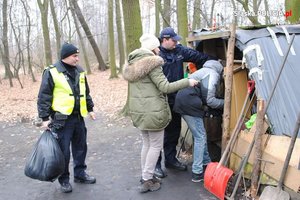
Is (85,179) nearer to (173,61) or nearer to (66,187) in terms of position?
Answer: (66,187)

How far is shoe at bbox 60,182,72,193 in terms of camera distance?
4.81m

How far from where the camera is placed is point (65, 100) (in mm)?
4551

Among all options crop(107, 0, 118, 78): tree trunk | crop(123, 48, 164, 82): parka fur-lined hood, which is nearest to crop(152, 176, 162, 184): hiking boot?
crop(123, 48, 164, 82): parka fur-lined hood

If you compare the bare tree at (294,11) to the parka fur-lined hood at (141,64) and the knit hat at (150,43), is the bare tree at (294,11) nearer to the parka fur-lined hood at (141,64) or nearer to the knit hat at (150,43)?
the knit hat at (150,43)

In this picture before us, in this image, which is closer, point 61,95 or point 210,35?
point 61,95

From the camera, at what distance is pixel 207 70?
4.77 metres

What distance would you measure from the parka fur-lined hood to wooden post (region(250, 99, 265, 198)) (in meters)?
1.28

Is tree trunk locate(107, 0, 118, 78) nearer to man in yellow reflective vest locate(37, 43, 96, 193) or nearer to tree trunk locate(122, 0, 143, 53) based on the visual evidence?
tree trunk locate(122, 0, 143, 53)

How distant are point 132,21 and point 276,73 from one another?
4698 millimetres

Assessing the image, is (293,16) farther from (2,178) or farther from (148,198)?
(2,178)

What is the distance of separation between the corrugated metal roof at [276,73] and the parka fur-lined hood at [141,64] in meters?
1.17

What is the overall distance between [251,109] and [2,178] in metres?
3.96

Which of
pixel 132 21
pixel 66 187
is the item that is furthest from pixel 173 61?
pixel 132 21

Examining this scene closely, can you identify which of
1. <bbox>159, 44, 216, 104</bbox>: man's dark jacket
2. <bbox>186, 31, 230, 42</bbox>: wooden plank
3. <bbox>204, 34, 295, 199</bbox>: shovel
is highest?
A: <bbox>186, 31, 230, 42</bbox>: wooden plank
